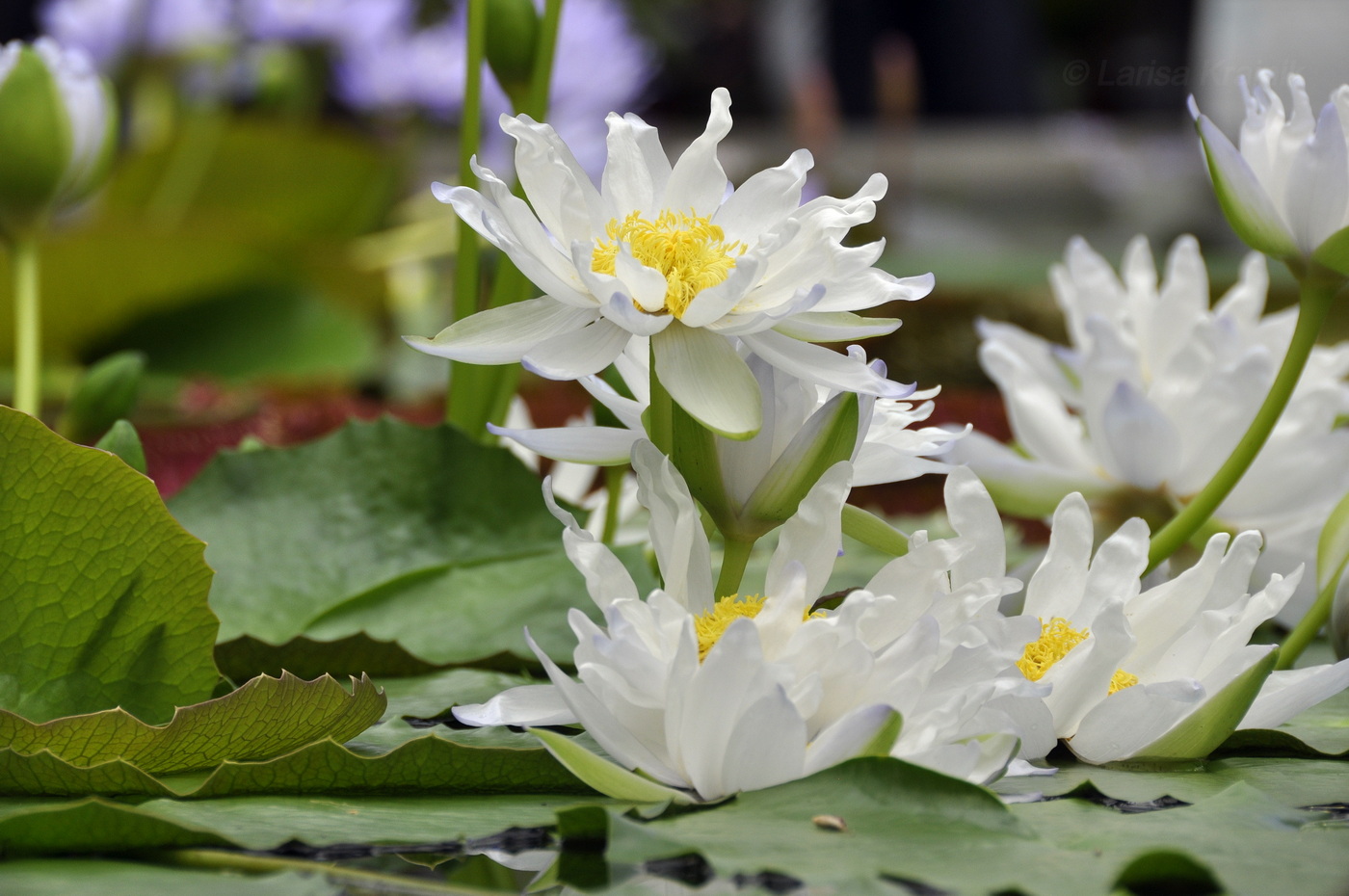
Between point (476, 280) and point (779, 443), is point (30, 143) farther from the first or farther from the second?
point (779, 443)

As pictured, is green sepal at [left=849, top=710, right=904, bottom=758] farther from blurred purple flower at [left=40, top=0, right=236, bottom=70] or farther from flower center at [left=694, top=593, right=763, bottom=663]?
blurred purple flower at [left=40, top=0, right=236, bottom=70]

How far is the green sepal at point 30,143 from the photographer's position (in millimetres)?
476

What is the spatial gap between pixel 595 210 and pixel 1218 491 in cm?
22

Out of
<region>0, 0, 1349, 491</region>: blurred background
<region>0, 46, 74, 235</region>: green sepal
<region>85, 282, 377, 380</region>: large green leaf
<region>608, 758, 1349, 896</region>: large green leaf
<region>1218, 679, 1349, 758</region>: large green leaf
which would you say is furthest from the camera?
<region>85, 282, 377, 380</region>: large green leaf

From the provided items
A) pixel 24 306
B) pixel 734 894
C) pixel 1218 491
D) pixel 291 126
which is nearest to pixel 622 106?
pixel 291 126

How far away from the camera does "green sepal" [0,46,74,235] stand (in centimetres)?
48

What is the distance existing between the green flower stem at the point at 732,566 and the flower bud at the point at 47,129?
1.17ft

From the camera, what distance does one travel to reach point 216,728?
0.30 meters

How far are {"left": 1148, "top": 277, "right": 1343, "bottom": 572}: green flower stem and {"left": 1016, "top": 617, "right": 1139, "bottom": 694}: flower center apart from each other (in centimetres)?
7

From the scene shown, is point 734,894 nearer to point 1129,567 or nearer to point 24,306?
point 1129,567

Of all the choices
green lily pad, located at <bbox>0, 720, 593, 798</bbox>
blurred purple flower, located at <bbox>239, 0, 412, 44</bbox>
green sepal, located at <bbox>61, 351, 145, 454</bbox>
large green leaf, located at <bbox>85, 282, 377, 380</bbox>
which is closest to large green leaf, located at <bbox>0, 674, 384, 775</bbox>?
green lily pad, located at <bbox>0, 720, 593, 798</bbox>

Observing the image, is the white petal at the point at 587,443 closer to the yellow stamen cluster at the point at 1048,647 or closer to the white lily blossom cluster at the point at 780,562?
the white lily blossom cluster at the point at 780,562

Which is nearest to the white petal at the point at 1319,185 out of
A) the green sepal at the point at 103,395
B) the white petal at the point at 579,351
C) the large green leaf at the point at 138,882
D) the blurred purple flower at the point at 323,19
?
the white petal at the point at 579,351

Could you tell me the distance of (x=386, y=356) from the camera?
1772mm
